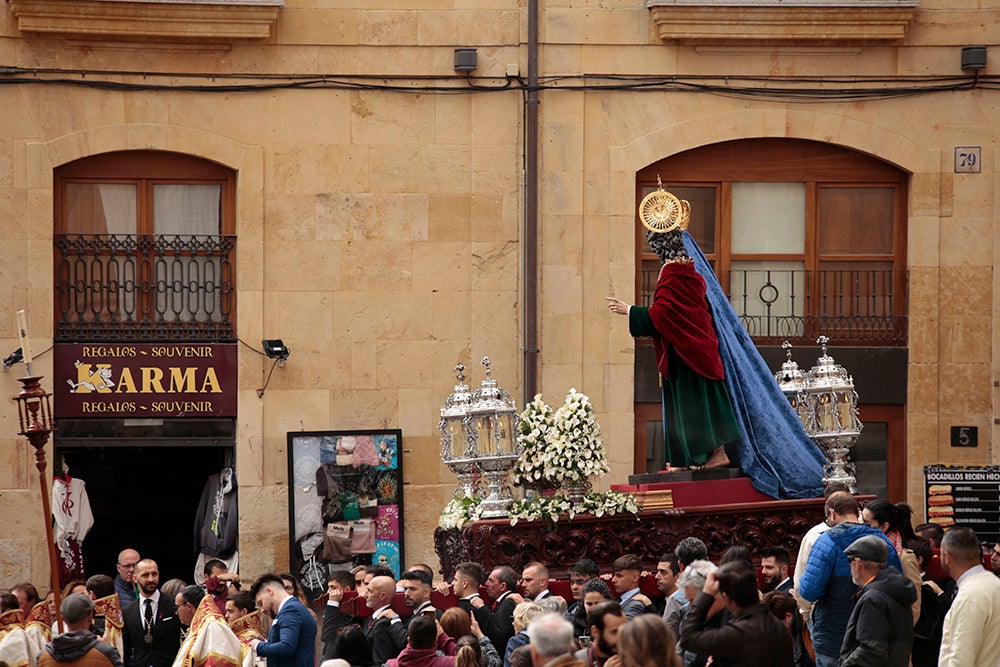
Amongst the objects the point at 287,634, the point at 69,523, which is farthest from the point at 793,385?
the point at 69,523

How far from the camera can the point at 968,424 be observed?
16.1 m

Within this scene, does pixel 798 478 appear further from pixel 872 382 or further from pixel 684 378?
pixel 872 382

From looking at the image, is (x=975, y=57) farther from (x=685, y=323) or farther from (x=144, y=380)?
(x=144, y=380)

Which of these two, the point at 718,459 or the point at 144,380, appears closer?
the point at 718,459

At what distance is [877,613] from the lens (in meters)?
7.75

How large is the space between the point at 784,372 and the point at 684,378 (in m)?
1.63

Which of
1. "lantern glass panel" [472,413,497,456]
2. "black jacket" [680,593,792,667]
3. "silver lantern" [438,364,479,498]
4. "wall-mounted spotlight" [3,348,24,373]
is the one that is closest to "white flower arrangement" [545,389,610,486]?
"lantern glass panel" [472,413,497,456]

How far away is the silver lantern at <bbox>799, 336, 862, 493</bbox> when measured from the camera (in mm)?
12641

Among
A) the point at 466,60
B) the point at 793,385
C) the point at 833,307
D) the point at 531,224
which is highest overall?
the point at 466,60

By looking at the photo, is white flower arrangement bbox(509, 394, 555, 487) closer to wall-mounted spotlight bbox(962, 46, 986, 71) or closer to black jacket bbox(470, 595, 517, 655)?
black jacket bbox(470, 595, 517, 655)

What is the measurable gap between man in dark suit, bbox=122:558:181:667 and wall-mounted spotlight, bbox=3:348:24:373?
3.48 m

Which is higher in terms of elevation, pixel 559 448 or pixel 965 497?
pixel 559 448

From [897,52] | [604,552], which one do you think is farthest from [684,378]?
[897,52]

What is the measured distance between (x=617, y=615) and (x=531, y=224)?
884 centimetres
